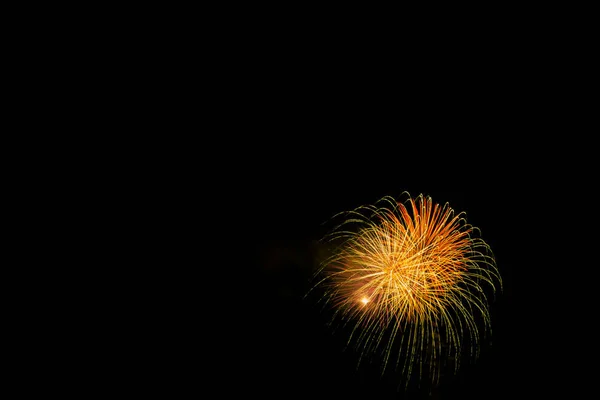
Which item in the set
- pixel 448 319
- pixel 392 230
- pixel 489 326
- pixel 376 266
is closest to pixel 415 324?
pixel 448 319

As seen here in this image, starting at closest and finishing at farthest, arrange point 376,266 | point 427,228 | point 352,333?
point 427,228, point 376,266, point 352,333

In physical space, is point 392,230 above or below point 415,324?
above

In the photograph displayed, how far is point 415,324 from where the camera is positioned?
5.88 m

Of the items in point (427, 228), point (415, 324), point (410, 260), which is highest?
point (427, 228)

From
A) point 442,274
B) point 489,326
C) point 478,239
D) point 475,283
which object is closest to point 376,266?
point 442,274

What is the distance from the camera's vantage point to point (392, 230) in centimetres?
591

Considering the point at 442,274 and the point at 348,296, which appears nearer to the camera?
the point at 442,274

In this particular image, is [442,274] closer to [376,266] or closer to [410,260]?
[410,260]

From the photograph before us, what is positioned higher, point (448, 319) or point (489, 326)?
point (489, 326)

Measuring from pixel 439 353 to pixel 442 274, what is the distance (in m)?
1.64

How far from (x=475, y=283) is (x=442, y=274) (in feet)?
1.46

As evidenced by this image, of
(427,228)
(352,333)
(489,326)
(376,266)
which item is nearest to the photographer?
(427,228)

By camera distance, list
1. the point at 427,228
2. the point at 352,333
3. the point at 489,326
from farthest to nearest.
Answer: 1. the point at 489,326
2. the point at 352,333
3. the point at 427,228

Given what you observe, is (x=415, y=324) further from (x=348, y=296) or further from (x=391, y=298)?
(x=348, y=296)
